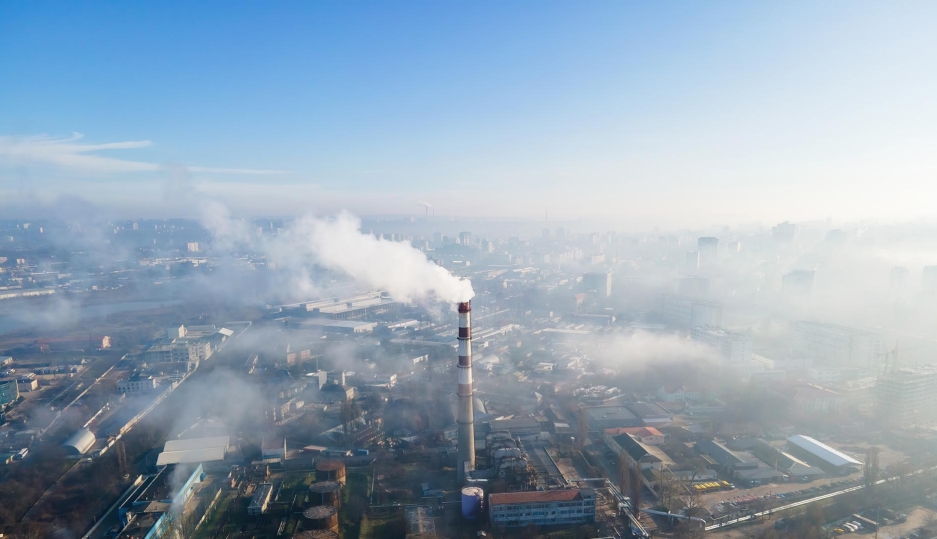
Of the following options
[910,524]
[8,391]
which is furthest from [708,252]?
[8,391]

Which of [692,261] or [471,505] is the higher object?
[692,261]

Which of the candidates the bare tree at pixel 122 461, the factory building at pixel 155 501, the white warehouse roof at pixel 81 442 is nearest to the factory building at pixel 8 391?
the white warehouse roof at pixel 81 442

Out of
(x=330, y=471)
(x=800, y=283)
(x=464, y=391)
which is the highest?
(x=800, y=283)

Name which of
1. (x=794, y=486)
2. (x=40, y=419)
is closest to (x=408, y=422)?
(x=794, y=486)

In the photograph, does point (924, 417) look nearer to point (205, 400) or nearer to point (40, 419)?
point (205, 400)

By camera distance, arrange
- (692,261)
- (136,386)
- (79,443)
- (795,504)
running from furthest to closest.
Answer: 1. (692,261)
2. (136,386)
3. (79,443)
4. (795,504)

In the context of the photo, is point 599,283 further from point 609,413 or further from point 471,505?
point 471,505

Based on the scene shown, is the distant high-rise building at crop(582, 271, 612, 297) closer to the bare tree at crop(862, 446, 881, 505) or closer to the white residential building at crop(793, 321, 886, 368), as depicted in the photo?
the white residential building at crop(793, 321, 886, 368)
